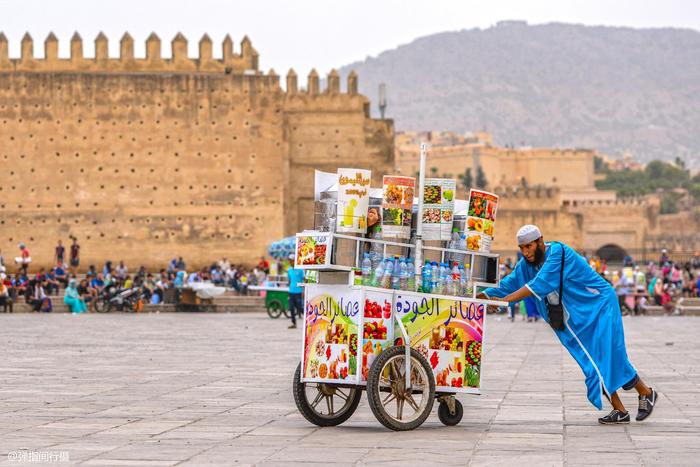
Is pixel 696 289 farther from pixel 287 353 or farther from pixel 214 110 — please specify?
pixel 287 353

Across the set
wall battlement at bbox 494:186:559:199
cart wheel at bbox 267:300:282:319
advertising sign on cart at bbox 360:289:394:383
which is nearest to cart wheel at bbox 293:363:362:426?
advertising sign on cart at bbox 360:289:394:383

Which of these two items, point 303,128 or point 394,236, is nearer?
point 394,236

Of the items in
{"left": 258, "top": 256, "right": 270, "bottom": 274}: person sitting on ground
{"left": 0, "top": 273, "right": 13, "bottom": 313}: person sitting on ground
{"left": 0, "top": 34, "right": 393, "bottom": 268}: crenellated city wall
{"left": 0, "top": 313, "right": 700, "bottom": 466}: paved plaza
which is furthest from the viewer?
{"left": 0, "top": 34, "right": 393, "bottom": 268}: crenellated city wall

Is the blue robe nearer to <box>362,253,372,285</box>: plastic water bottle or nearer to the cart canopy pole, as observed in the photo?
the cart canopy pole

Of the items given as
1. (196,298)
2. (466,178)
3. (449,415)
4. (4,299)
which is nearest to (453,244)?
(449,415)

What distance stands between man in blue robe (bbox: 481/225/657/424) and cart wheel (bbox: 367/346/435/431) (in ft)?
2.25

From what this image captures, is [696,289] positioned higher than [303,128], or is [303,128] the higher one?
[303,128]

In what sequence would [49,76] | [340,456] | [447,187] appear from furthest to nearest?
1. [49,76]
2. [447,187]
3. [340,456]

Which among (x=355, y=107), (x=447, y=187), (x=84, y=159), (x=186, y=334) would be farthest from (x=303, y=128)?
(x=447, y=187)

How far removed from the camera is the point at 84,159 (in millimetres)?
44500

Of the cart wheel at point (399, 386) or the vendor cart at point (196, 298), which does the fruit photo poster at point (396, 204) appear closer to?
the cart wheel at point (399, 386)

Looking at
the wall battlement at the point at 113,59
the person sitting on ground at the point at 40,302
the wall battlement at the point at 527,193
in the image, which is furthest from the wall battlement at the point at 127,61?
the wall battlement at the point at 527,193

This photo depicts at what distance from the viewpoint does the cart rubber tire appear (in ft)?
26.6

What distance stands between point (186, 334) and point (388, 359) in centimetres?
1178
